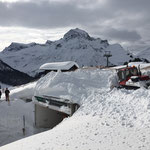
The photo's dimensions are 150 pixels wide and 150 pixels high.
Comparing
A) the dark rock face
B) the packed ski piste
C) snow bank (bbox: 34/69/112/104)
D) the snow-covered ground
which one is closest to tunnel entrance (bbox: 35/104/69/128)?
the snow-covered ground

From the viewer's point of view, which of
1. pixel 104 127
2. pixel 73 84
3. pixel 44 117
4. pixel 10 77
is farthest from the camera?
pixel 10 77

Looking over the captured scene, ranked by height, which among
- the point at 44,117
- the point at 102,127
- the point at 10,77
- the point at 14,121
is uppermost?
the point at 10,77

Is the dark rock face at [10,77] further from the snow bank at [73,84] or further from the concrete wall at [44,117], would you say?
the snow bank at [73,84]

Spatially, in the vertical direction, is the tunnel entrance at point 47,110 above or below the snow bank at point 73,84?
below

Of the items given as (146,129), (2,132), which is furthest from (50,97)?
(146,129)

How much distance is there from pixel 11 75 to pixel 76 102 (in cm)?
10372

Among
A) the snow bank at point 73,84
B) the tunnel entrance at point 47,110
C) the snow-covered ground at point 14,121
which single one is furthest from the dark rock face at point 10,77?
the snow bank at point 73,84

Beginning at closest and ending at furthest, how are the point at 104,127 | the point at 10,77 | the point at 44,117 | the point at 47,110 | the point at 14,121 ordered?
the point at 104,127 < the point at 14,121 < the point at 44,117 < the point at 47,110 < the point at 10,77

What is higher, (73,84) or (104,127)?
(73,84)

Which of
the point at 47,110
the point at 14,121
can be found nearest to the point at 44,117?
the point at 47,110

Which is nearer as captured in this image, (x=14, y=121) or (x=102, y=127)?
(x=102, y=127)

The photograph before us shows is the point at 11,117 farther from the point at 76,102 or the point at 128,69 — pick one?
the point at 128,69

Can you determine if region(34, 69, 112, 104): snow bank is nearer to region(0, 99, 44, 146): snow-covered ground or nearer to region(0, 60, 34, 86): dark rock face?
region(0, 99, 44, 146): snow-covered ground

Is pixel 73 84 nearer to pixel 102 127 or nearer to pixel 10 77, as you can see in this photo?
pixel 102 127
